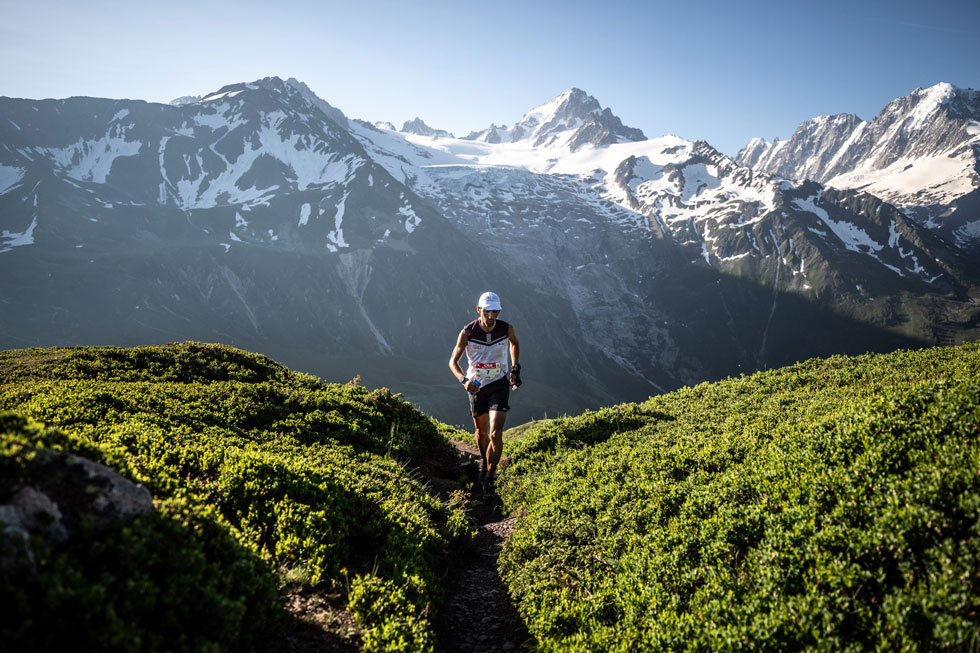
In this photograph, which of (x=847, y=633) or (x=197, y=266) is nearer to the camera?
(x=847, y=633)

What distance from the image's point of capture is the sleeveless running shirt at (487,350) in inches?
473

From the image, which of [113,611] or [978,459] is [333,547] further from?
[978,459]

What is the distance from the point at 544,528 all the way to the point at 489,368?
4598 millimetres

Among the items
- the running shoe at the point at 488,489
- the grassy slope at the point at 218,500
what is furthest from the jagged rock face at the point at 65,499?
the running shoe at the point at 488,489

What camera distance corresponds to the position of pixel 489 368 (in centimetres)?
1208

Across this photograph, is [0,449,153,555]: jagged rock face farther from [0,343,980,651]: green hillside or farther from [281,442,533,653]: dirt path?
[281,442,533,653]: dirt path

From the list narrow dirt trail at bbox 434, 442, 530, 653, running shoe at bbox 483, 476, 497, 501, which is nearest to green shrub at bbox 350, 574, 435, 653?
narrow dirt trail at bbox 434, 442, 530, 653

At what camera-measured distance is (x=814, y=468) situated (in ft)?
19.7

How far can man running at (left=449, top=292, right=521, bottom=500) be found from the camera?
11.9 metres

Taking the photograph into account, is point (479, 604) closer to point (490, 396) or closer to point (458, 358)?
point (490, 396)

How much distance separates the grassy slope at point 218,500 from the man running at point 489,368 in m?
2.47

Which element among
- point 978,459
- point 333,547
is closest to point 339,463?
point 333,547

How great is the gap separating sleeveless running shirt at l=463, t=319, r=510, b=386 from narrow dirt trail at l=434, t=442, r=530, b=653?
361cm

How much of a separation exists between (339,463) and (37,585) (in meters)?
6.58
